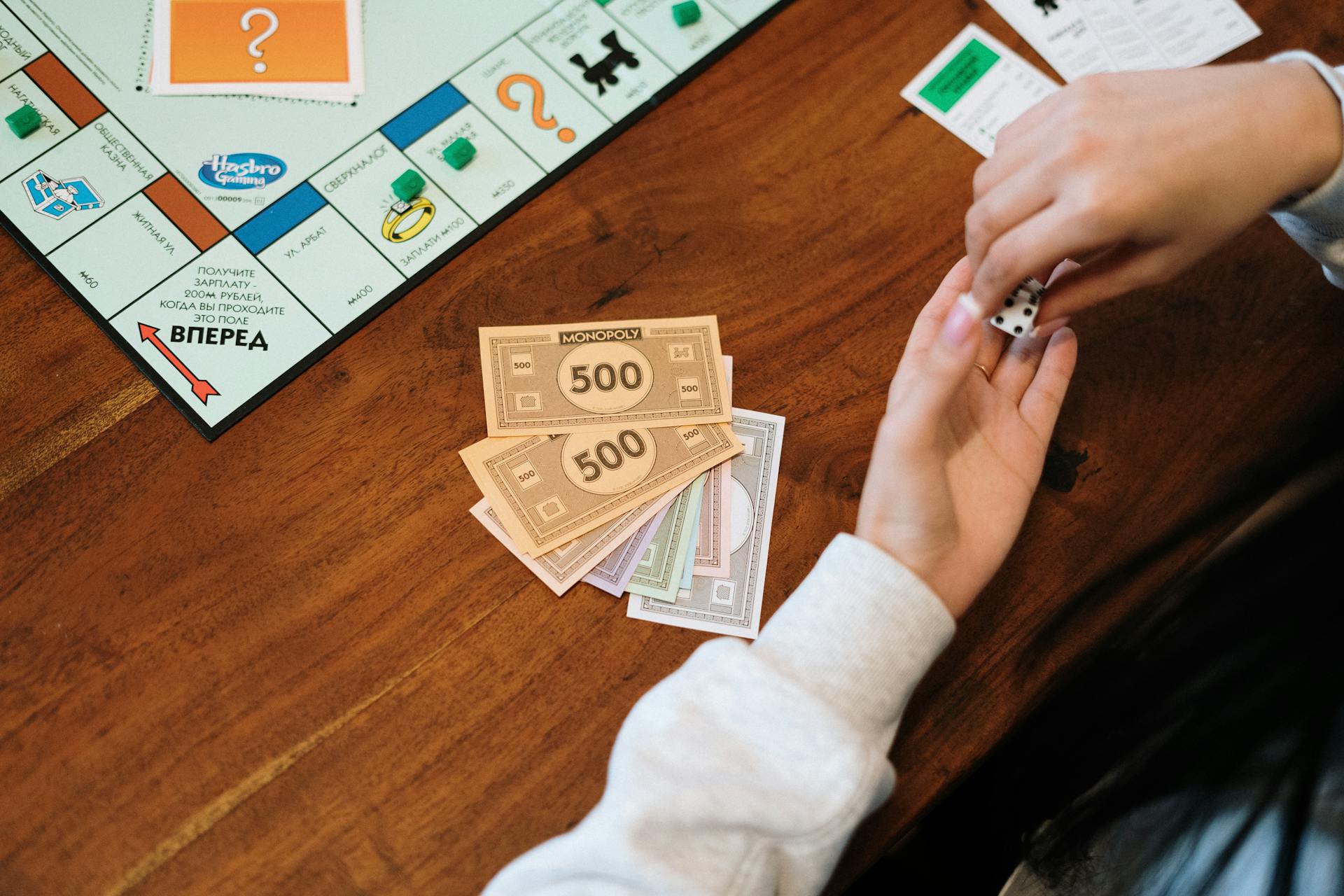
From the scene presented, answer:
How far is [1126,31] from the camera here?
40.2 inches

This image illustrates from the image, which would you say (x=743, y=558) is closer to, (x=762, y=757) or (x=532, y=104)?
(x=762, y=757)

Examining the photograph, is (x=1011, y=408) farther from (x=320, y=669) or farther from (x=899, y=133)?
(x=320, y=669)

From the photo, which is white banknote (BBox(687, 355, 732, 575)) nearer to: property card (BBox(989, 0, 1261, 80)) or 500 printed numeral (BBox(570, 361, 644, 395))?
500 printed numeral (BBox(570, 361, 644, 395))

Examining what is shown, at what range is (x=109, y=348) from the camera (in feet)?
2.72

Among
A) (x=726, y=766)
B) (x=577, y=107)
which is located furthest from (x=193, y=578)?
(x=577, y=107)

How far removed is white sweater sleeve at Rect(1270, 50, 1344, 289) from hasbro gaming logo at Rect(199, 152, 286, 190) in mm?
854

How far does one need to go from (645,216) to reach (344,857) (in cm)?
60

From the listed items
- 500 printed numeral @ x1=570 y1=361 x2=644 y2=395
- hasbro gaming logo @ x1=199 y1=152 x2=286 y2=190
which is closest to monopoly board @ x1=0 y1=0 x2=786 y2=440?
hasbro gaming logo @ x1=199 y1=152 x2=286 y2=190

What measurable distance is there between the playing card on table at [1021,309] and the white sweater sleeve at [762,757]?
0.22 m

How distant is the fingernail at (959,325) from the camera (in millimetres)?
689

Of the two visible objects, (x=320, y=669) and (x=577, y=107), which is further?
(x=577, y=107)

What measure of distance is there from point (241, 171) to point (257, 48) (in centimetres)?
14

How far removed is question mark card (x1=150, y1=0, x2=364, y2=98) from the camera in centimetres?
92

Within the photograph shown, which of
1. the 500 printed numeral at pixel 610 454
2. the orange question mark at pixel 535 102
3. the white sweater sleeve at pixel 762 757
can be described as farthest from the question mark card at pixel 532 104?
the white sweater sleeve at pixel 762 757
